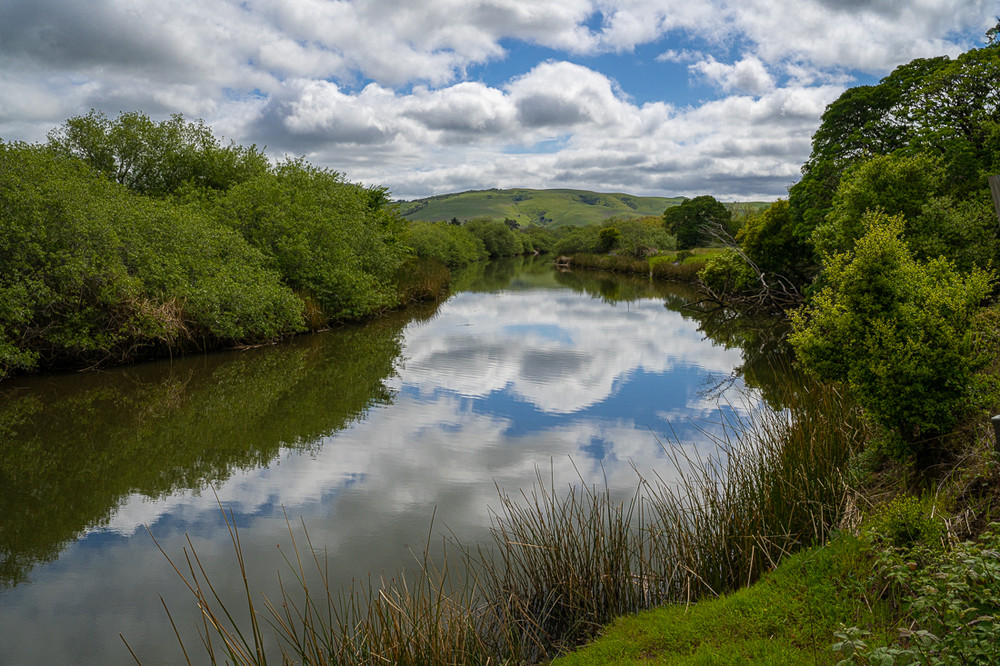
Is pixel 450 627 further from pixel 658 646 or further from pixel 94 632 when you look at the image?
pixel 94 632

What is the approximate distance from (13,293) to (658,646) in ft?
46.6

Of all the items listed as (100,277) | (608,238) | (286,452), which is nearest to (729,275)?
(286,452)

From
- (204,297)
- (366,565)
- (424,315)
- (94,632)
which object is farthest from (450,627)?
(424,315)

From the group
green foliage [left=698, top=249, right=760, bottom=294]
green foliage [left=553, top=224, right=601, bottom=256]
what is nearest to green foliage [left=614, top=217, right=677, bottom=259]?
green foliage [left=553, top=224, right=601, bottom=256]

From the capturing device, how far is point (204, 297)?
1619 centimetres

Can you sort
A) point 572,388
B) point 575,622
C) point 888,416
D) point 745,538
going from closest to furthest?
point 575,622 → point 745,538 → point 888,416 → point 572,388

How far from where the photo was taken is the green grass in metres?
3.64

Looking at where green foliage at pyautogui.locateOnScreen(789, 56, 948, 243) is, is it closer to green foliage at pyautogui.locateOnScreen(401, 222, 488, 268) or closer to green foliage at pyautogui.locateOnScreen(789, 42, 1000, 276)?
green foliage at pyautogui.locateOnScreen(789, 42, 1000, 276)

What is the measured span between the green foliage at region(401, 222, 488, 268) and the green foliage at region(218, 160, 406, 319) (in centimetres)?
1387

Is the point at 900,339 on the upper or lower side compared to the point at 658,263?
lower

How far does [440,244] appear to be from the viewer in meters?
56.8

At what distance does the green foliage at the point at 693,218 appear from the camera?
61.6 meters

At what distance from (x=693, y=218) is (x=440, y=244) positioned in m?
28.0

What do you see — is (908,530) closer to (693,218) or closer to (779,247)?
(779,247)
